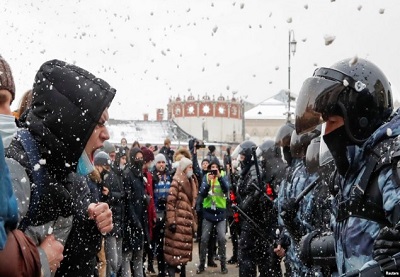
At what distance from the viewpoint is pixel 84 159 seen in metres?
2.94

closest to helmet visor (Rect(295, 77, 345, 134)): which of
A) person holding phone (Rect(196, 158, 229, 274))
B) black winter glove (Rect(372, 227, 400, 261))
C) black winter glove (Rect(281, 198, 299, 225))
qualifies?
black winter glove (Rect(372, 227, 400, 261))

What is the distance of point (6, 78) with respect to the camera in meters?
2.39

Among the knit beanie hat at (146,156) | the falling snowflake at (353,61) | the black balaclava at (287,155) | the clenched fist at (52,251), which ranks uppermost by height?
the falling snowflake at (353,61)

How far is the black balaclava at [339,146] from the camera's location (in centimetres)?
310

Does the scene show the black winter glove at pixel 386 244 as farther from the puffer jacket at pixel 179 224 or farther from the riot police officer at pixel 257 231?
the puffer jacket at pixel 179 224

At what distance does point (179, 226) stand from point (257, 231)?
140 centimetres

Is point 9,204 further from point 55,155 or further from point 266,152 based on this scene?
point 266,152

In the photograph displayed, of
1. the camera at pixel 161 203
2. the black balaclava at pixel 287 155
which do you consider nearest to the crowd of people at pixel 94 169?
the black balaclava at pixel 287 155

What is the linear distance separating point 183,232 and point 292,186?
3267mm

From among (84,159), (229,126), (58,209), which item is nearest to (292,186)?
(84,159)

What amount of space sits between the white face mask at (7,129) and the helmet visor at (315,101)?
1.67 m

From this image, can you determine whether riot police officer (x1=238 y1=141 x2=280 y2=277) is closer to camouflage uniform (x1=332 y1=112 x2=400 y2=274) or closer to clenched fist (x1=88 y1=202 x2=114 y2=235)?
camouflage uniform (x1=332 y1=112 x2=400 y2=274)

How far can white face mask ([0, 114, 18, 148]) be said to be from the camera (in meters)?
2.24

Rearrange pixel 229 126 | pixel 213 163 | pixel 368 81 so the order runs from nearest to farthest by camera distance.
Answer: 1. pixel 368 81
2. pixel 213 163
3. pixel 229 126
